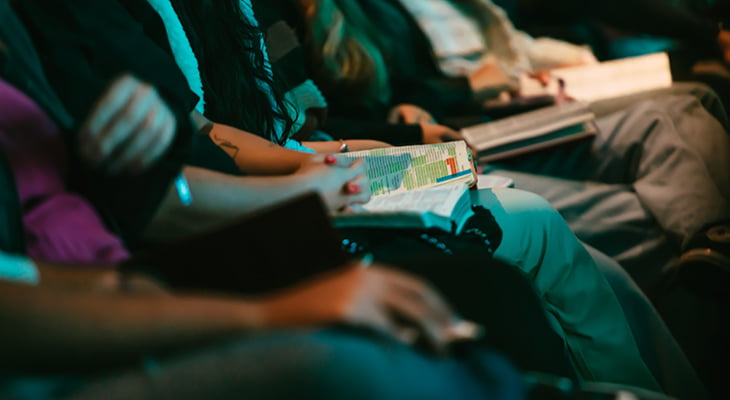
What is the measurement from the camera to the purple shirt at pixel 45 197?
0.60 m

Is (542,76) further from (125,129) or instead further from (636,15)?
(125,129)

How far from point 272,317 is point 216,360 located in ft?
0.19

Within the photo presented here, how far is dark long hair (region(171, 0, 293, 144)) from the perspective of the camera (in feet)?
3.44

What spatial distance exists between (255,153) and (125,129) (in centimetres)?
38

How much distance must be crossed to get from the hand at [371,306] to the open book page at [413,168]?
48 centimetres

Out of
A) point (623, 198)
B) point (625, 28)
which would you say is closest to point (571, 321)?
point (623, 198)

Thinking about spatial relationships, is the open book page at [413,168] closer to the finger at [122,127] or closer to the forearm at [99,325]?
the finger at [122,127]

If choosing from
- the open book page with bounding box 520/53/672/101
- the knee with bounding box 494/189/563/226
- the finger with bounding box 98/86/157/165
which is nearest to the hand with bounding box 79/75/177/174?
the finger with bounding box 98/86/157/165

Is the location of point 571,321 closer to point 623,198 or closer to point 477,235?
point 477,235

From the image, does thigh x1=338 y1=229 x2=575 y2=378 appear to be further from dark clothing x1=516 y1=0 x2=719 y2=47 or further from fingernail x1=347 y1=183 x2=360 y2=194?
dark clothing x1=516 y1=0 x2=719 y2=47

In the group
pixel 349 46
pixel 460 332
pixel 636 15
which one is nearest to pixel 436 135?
pixel 349 46

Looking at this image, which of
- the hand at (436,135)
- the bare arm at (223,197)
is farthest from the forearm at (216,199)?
the hand at (436,135)

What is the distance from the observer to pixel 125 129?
59cm

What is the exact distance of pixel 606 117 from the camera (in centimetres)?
144
